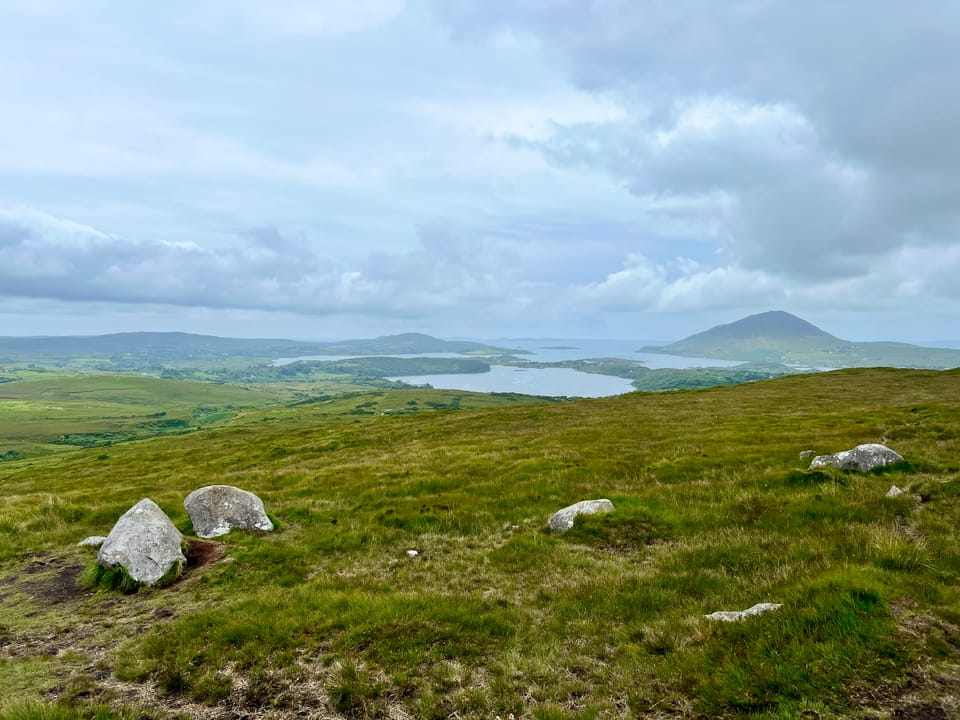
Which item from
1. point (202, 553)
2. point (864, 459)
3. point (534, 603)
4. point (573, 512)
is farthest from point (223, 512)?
point (864, 459)

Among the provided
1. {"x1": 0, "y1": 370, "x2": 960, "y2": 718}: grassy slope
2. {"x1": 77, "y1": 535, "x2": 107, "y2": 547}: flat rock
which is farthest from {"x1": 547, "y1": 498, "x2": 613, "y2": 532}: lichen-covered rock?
{"x1": 77, "y1": 535, "x2": 107, "y2": 547}: flat rock

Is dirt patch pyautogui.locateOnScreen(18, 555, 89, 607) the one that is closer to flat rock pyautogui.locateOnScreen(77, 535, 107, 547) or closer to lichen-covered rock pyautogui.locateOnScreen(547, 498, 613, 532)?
flat rock pyautogui.locateOnScreen(77, 535, 107, 547)

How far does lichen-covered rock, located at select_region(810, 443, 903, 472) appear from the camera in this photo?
58.7 ft

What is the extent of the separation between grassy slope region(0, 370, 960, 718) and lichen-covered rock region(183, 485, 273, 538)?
1048 millimetres

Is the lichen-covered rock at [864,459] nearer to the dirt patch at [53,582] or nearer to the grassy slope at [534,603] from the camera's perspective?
the grassy slope at [534,603]

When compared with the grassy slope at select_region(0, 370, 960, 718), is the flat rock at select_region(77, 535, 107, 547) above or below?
below

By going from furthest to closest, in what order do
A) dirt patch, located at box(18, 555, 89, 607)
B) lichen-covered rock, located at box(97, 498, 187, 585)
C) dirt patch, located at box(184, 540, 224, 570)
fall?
1. dirt patch, located at box(184, 540, 224, 570)
2. lichen-covered rock, located at box(97, 498, 187, 585)
3. dirt patch, located at box(18, 555, 89, 607)

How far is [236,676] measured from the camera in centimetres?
855

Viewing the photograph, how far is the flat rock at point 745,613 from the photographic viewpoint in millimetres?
8523

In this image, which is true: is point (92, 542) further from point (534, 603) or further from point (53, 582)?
point (534, 603)

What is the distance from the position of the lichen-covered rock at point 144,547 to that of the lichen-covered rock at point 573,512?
11756 millimetres

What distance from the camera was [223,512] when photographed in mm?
17344

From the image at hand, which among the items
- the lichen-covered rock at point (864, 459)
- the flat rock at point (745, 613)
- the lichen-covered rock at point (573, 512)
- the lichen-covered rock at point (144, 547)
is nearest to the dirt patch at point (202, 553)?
the lichen-covered rock at point (144, 547)

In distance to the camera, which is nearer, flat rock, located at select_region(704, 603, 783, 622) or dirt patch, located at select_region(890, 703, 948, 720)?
dirt patch, located at select_region(890, 703, 948, 720)
